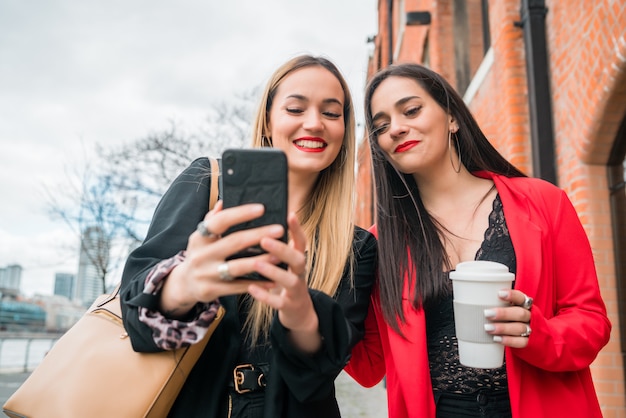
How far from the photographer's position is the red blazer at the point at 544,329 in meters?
1.71

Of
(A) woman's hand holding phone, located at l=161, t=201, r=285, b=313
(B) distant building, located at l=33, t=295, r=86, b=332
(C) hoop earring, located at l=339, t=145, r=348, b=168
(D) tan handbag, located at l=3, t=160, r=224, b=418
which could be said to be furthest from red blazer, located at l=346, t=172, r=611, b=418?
(B) distant building, located at l=33, t=295, r=86, b=332

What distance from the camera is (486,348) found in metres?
1.52

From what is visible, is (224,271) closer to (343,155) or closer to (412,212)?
(343,155)

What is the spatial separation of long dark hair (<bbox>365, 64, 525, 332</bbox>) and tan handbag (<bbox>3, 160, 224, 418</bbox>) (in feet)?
2.78

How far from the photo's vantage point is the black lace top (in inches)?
73.2

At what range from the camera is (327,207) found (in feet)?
6.29

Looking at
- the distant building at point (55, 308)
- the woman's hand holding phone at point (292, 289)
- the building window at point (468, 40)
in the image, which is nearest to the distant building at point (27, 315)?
the distant building at point (55, 308)

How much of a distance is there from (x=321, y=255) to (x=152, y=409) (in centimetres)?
75

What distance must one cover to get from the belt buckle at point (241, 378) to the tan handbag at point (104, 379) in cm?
16

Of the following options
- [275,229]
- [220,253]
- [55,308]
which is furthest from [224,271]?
[55,308]

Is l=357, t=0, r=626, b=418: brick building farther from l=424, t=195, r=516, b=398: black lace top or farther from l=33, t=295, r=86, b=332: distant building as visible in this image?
l=33, t=295, r=86, b=332: distant building

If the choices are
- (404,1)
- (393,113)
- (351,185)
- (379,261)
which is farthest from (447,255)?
(404,1)

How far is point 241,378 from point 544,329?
1.01 metres

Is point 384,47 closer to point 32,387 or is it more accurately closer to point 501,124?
point 501,124
